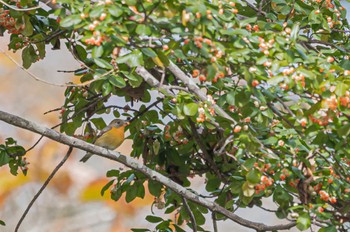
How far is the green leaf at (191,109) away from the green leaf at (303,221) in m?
0.40

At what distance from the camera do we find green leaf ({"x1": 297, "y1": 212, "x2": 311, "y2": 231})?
73.2 inches

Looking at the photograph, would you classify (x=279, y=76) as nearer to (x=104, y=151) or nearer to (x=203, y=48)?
(x=203, y=48)

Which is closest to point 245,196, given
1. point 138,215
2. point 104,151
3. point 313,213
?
point 313,213

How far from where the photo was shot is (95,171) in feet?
14.1

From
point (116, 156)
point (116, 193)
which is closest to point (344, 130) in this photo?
point (116, 156)

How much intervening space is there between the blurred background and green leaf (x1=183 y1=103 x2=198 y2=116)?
2.18 metres

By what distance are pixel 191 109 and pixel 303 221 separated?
0.43 meters

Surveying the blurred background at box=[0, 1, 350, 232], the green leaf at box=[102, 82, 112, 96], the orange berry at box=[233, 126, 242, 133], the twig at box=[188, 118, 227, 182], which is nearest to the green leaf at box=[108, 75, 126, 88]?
the green leaf at box=[102, 82, 112, 96]

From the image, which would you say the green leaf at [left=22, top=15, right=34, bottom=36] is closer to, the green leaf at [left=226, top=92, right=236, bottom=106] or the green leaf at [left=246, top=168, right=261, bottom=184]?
the green leaf at [left=226, top=92, right=236, bottom=106]

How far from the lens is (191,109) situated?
2.02m

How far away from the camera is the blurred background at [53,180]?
13.7 feet

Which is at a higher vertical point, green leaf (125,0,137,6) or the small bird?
green leaf (125,0,137,6)

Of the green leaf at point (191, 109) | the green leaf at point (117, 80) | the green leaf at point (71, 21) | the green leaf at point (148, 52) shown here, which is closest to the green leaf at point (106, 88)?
the green leaf at point (117, 80)

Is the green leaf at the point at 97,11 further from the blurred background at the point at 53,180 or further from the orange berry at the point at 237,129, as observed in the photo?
the blurred background at the point at 53,180
